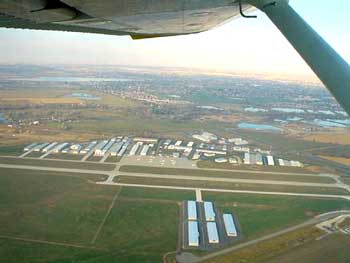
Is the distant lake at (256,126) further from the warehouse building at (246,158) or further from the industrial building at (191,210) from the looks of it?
the industrial building at (191,210)

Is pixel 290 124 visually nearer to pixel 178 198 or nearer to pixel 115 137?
pixel 115 137

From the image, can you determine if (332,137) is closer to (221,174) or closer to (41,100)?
(221,174)

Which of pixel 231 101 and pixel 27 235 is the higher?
pixel 231 101

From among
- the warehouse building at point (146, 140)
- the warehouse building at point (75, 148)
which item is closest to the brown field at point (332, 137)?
the warehouse building at point (146, 140)

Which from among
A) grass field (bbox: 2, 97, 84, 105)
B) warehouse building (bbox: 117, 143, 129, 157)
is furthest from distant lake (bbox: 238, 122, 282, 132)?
grass field (bbox: 2, 97, 84, 105)

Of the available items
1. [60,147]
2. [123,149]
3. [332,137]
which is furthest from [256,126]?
[60,147]

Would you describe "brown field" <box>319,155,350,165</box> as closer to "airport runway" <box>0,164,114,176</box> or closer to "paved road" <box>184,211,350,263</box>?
"paved road" <box>184,211,350,263</box>

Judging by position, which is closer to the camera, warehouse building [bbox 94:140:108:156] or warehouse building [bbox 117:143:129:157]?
warehouse building [bbox 94:140:108:156]

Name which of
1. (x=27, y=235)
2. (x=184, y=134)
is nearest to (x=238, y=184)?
(x=27, y=235)
